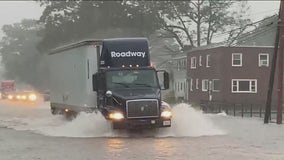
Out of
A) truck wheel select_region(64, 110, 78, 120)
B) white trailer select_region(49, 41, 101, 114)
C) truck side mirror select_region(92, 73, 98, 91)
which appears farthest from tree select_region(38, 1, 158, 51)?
truck side mirror select_region(92, 73, 98, 91)

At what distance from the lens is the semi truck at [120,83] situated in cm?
2120

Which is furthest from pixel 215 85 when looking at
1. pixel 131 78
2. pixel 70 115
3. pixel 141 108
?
pixel 141 108

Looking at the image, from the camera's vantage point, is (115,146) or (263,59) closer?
(115,146)

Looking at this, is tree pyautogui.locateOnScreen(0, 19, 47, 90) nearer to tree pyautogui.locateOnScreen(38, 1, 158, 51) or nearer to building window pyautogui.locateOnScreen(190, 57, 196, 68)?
tree pyautogui.locateOnScreen(38, 1, 158, 51)

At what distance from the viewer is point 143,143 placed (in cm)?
1947

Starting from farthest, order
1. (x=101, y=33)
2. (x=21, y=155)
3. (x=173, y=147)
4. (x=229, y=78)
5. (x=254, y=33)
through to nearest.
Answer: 1. (x=101, y=33)
2. (x=254, y=33)
3. (x=229, y=78)
4. (x=173, y=147)
5. (x=21, y=155)

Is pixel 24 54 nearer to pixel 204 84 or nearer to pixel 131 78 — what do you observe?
pixel 204 84

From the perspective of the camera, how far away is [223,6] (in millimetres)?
82438

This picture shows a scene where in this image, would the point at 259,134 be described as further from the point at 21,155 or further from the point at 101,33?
the point at 101,33

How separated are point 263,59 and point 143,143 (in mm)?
42332

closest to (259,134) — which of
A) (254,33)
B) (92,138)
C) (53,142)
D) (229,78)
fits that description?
(92,138)

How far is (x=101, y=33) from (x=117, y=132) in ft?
182

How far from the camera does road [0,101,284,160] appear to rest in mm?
15992

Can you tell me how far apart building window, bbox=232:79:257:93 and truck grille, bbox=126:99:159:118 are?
3998 centimetres
